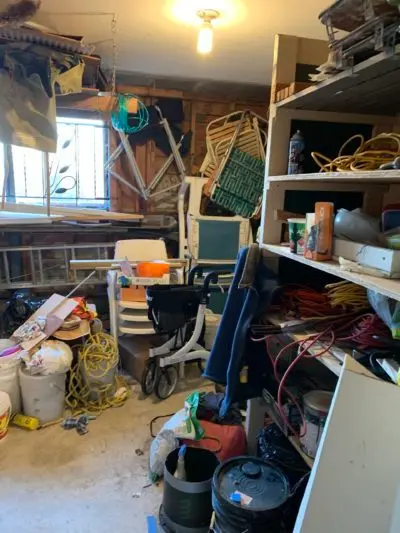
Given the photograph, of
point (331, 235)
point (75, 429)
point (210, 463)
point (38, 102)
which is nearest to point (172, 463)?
point (210, 463)

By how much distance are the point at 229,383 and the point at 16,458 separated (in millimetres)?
1402

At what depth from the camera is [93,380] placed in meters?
2.75

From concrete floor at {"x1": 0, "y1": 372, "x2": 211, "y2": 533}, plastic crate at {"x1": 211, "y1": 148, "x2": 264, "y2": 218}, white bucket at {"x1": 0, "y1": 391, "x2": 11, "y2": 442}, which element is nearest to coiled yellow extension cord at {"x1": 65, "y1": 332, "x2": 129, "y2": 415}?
concrete floor at {"x1": 0, "y1": 372, "x2": 211, "y2": 533}

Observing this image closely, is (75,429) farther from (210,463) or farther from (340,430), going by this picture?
(340,430)

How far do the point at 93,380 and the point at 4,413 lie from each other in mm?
571

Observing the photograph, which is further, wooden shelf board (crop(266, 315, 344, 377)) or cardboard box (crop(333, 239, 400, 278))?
wooden shelf board (crop(266, 315, 344, 377))

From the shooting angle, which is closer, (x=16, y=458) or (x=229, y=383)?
(x=229, y=383)

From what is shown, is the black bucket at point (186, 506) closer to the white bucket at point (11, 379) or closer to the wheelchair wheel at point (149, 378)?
the wheelchair wheel at point (149, 378)

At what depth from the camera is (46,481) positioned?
2.11m

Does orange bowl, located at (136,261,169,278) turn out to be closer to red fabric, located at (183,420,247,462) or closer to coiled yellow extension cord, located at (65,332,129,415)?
coiled yellow extension cord, located at (65,332,129,415)

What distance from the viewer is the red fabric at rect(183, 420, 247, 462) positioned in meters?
2.00

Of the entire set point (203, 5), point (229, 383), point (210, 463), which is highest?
Answer: point (203, 5)

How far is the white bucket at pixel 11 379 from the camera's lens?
2.49m

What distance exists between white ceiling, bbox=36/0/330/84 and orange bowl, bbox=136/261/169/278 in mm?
1471
